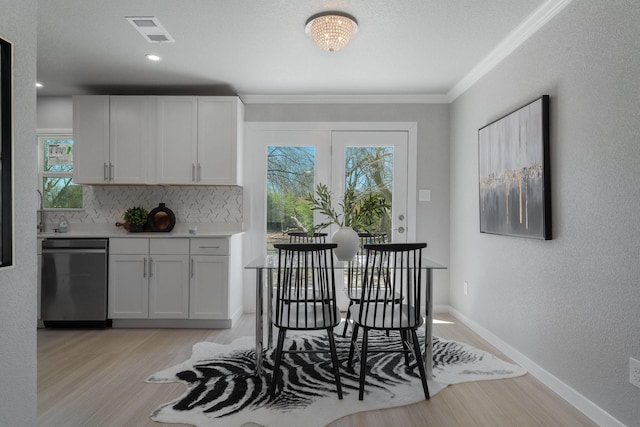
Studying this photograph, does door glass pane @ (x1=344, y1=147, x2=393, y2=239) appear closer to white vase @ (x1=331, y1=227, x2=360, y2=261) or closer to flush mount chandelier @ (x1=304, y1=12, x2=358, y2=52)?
white vase @ (x1=331, y1=227, x2=360, y2=261)

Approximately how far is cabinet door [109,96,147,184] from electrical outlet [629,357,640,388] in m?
4.05

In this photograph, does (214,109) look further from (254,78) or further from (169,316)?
(169,316)

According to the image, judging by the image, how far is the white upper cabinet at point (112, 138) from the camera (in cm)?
388

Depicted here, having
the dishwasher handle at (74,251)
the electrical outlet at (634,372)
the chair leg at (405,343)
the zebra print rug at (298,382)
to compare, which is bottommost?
the zebra print rug at (298,382)

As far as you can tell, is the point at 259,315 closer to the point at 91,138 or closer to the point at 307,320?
the point at 307,320

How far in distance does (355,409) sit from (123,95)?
154 inches

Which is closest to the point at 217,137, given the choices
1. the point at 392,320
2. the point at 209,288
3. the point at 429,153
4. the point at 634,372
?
the point at 209,288

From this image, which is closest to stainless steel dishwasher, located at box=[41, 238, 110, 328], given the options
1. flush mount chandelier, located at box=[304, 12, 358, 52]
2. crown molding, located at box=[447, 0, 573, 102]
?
flush mount chandelier, located at box=[304, 12, 358, 52]

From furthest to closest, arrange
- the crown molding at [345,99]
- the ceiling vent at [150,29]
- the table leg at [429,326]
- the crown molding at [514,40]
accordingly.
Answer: the crown molding at [345,99] → the ceiling vent at [150,29] → the table leg at [429,326] → the crown molding at [514,40]

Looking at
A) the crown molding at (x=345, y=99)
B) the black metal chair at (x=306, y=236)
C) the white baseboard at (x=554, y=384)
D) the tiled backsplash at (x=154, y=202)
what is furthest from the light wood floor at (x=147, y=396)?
the crown molding at (x=345, y=99)

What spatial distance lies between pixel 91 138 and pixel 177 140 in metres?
0.89

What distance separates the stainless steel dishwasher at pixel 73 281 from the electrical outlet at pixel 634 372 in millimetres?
4035

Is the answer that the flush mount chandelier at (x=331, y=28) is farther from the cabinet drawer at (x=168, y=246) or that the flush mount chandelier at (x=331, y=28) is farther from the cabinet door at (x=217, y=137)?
the cabinet drawer at (x=168, y=246)

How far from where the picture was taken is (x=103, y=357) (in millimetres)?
2953
